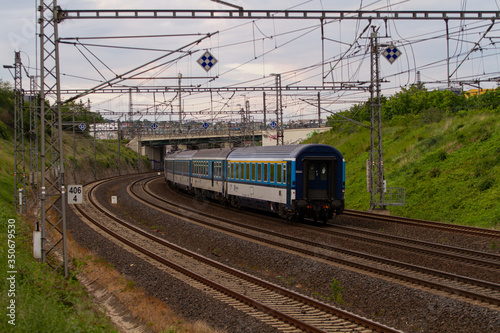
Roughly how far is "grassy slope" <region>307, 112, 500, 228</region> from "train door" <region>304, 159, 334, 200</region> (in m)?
5.49

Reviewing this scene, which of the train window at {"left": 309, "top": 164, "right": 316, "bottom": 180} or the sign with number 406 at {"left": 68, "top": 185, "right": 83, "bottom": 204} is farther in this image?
the train window at {"left": 309, "top": 164, "right": 316, "bottom": 180}

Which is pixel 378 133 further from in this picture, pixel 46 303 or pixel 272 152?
pixel 46 303

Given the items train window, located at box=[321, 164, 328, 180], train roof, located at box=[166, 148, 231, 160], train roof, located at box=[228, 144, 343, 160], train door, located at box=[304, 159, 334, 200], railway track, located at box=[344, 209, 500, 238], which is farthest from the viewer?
train roof, located at box=[166, 148, 231, 160]

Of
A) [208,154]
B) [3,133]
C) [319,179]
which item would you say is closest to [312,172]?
[319,179]

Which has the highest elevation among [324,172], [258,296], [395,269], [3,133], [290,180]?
[3,133]

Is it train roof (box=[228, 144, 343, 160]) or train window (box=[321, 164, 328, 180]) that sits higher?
train roof (box=[228, 144, 343, 160])

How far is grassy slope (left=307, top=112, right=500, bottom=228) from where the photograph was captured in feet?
71.7

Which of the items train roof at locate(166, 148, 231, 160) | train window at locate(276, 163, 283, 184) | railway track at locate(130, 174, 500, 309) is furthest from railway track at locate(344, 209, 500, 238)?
train roof at locate(166, 148, 231, 160)

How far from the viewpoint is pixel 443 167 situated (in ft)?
87.9

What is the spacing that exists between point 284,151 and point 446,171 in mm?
10022

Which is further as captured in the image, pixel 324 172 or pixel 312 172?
pixel 324 172

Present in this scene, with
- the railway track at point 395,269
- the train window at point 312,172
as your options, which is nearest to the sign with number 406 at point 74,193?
the railway track at point 395,269

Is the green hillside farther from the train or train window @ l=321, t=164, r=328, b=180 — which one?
train window @ l=321, t=164, r=328, b=180

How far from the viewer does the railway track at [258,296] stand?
879 cm
